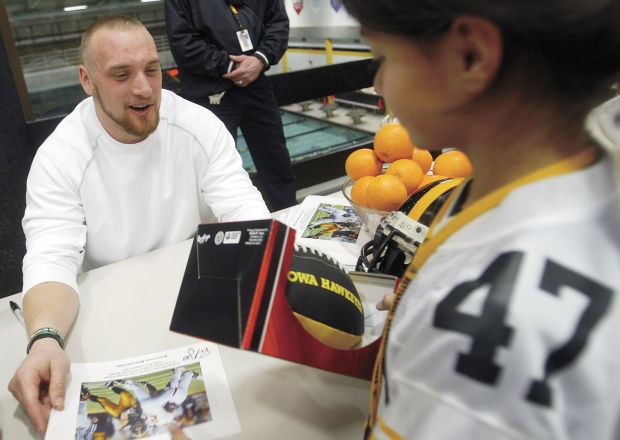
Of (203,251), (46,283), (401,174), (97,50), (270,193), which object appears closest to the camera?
(203,251)

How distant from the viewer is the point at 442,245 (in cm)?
46

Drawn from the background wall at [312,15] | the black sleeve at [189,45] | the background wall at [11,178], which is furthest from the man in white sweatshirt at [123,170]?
the background wall at [312,15]

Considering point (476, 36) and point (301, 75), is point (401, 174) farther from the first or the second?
point (301, 75)

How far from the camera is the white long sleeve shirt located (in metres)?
1.29

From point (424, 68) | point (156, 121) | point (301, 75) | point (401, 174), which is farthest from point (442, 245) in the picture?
point (301, 75)

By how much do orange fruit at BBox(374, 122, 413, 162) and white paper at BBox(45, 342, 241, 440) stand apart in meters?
0.68

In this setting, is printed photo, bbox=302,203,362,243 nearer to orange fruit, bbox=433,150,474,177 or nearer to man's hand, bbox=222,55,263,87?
orange fruit, bbox=433,150,474,177

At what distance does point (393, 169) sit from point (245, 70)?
1.45 metres

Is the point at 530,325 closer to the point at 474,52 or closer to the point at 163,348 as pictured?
the point at 474,52

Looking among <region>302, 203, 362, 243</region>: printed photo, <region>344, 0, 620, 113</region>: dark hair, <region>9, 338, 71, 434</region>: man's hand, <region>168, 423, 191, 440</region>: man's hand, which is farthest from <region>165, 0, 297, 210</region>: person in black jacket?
<region>344, 0, 620, 113</region>: dark hair

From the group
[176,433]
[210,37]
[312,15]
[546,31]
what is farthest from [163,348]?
[312,15]

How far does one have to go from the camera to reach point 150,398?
79 cm

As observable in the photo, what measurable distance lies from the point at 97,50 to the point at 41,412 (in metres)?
1.03

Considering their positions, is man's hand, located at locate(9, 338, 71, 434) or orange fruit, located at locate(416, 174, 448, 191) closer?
man's hand, located at locate(9, 338, 71, 434)
